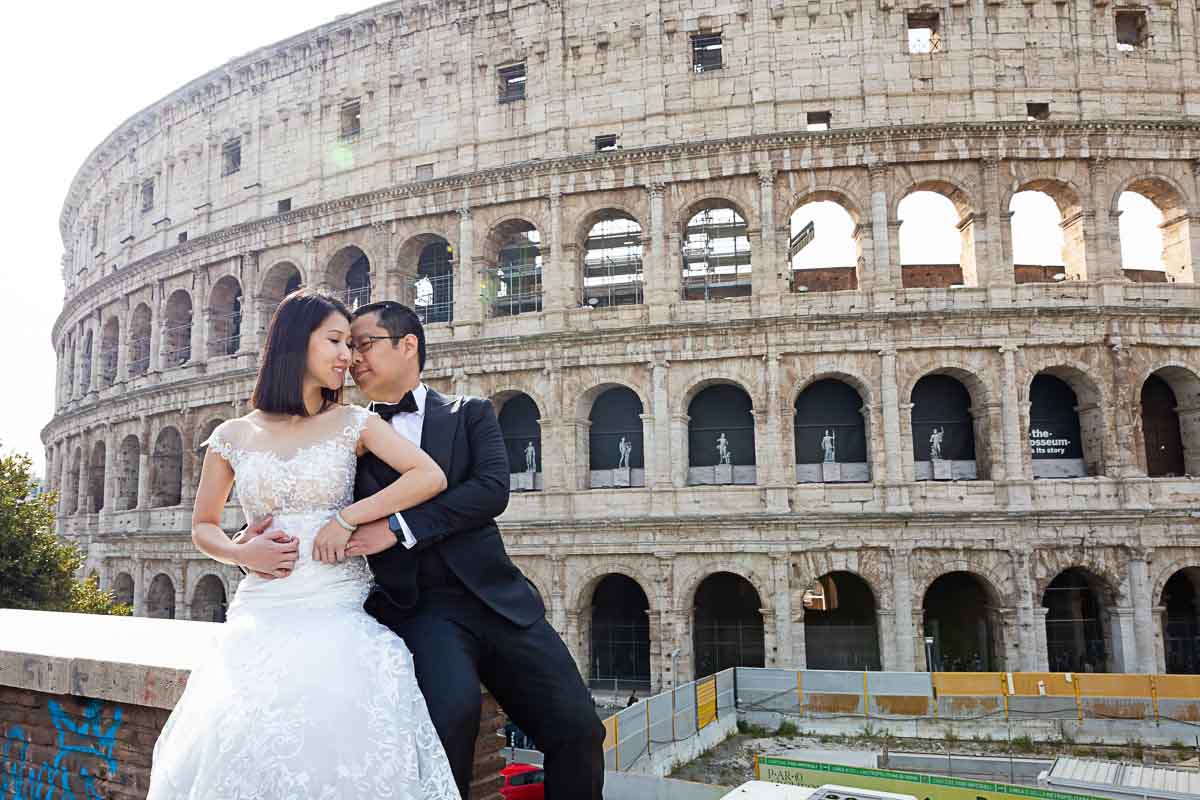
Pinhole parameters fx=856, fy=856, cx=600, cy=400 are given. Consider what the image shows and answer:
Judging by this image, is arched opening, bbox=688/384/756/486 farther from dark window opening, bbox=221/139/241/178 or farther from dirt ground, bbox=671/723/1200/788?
dark window opening, bbox=221/139/241/178

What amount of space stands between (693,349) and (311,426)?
693 inches

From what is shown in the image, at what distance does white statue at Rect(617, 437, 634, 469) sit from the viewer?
70.2ft

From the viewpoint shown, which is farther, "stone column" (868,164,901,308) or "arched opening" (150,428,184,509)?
"arched opening" (150,428,184,509)

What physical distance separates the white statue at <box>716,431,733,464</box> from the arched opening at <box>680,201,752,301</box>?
4310 mm

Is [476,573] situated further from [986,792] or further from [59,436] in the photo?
[59,436]

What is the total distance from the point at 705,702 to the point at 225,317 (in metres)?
19.2

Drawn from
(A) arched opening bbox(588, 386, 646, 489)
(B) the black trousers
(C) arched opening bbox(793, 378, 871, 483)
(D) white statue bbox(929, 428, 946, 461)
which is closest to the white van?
(B) the black trousers

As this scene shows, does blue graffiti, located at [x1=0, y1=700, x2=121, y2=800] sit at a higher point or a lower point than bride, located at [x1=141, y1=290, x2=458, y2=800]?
lower

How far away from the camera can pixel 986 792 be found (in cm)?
1044

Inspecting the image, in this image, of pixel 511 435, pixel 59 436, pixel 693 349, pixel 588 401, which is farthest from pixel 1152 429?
pixel 59 436

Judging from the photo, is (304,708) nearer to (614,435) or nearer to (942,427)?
(614,435)

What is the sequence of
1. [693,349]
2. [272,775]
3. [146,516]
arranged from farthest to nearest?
[146,516]
[693,349]
[272,775]

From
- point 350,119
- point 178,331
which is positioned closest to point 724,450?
point 350,119

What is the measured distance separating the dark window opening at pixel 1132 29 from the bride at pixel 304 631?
24013 millimetres
